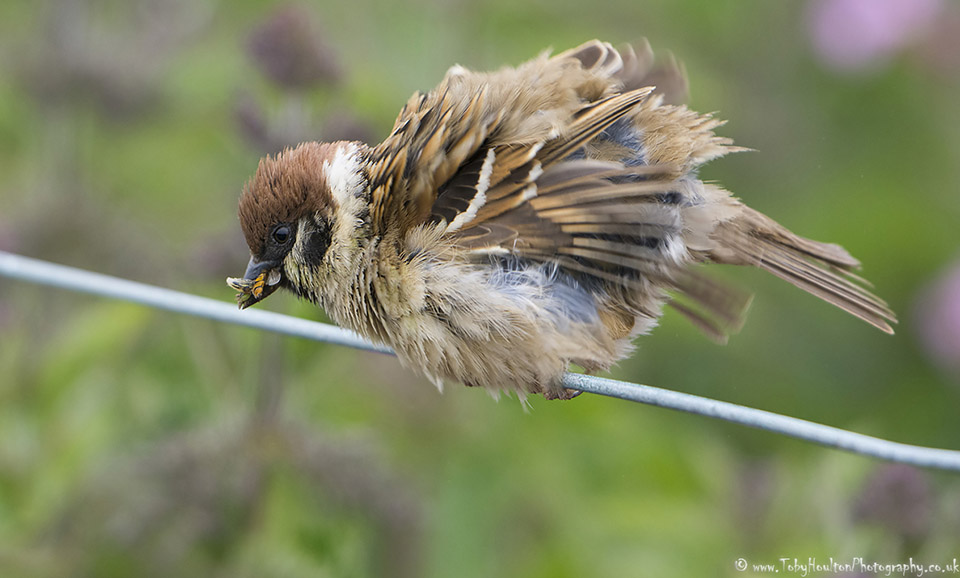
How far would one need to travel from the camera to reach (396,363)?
12.0 ft

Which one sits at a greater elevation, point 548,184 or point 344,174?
point 548,184

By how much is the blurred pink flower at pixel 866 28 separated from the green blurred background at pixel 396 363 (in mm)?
12

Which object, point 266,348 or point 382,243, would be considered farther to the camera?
point 266,348

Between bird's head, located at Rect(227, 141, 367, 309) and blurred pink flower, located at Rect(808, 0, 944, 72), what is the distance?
2777 mm

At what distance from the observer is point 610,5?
14.9 ft

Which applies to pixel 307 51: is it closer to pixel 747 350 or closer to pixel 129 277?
pixel 129 277

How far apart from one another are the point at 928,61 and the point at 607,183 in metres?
3.03

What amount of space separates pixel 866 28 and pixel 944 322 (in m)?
1.19

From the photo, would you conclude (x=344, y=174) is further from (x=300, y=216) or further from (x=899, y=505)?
(x=899, y=505)

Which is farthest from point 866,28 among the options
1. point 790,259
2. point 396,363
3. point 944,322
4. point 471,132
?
point 471,132

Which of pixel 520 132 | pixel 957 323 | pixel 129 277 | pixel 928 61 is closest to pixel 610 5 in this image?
pixel 928 61

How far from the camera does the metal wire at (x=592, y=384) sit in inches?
60.8

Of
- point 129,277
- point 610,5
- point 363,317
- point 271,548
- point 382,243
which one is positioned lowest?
point 271,548

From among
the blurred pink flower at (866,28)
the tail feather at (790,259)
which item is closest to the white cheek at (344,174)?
the tail feather at (790,259)
